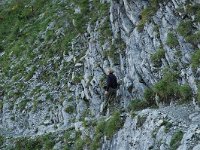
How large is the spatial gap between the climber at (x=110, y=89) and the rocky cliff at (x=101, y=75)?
1.89 ft

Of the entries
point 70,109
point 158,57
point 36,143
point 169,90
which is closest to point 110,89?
point 158,57

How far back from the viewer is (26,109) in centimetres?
3303

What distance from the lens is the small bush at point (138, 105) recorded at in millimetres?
24422

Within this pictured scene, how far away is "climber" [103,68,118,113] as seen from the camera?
2730 centimetres

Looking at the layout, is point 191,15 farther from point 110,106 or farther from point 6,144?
point 6,144

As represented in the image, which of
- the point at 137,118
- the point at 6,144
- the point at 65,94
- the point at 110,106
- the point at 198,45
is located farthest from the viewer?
the point at 65,94

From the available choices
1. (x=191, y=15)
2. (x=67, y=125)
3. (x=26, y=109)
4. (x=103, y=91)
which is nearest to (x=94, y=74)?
(x=103, y=91)

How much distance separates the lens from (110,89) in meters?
27.5

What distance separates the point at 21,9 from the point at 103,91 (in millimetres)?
22272

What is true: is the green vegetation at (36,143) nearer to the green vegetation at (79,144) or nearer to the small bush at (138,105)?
the green vegetation at (79,144)

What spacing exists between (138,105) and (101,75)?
6011mm

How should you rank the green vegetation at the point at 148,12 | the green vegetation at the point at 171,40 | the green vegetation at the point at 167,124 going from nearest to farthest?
the green vegetation at the point at 167,124
the green vegetation at the point at 171,40
the green vegetation at the point at 148,12

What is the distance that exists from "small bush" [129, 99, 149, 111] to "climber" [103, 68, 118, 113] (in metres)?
2.52

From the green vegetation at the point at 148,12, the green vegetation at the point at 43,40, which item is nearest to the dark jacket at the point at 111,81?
the green vegetation at the point at 148,12
